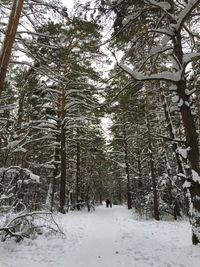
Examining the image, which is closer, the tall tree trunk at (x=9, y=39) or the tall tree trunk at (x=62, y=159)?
the tall tree trunk at (x=9, y=39)

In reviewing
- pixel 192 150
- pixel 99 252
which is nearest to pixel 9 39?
pixel 192 150

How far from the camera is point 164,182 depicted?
18.0 metres

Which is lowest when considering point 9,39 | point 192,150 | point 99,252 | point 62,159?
point 99,252

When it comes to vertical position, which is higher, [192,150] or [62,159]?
[62,159]

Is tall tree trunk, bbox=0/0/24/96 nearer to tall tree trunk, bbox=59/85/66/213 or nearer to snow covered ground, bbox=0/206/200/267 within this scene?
snow covered ground, bbox=0/206/200/267

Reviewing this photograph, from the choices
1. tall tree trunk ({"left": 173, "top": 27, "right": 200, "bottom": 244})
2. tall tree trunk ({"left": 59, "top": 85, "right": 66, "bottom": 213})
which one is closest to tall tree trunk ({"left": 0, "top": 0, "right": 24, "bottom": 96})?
tall tree trunk ({"left": 173, "top": 27, "right": 200, "bottom": 244})

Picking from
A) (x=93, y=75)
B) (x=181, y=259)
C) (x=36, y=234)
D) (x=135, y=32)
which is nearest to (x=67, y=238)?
(x=36, y=234)

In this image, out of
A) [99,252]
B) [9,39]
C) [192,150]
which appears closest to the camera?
[9,39]

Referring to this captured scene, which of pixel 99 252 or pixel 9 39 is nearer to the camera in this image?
A: pixel 9 39

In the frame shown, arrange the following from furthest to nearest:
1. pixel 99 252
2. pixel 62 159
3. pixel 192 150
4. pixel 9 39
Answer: pixel 62 159 < pixel 99 252 < pixel 192 150 < pixel 9 39

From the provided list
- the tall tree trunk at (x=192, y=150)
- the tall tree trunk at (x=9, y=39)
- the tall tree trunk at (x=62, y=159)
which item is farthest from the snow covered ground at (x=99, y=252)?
the tall tree trunk at (x=62, y=159)

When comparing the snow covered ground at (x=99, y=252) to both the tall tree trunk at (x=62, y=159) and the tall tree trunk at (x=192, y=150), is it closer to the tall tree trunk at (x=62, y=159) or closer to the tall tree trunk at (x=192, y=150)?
the tall tree trunk at (x=192, y=150)

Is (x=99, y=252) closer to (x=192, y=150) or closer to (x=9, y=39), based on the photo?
(x=192, y=150)

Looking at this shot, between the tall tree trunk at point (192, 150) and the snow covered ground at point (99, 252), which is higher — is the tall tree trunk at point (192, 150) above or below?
above
